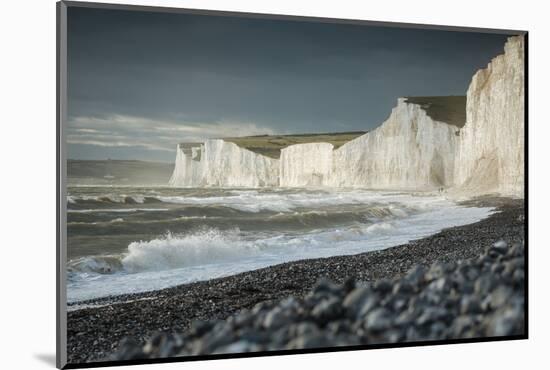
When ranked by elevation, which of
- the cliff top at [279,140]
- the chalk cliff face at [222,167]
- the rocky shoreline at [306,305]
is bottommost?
the rocky shoreline at [306,305]

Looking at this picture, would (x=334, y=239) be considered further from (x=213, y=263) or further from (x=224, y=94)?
(x=224, y=94)

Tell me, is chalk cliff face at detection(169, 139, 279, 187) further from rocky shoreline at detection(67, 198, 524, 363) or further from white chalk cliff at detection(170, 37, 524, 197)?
rocky shoreline at detection(67, 198, 524, 363)

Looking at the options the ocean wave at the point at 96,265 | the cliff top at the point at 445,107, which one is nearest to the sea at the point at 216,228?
the ocean wave at the point at 96,265

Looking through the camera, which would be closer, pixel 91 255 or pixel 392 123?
pixel 91 255

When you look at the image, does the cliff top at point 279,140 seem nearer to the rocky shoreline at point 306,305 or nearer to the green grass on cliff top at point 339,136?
the green grass on cliff top at point 339,136

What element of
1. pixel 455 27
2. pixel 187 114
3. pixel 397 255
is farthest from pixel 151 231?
pixel 455 27

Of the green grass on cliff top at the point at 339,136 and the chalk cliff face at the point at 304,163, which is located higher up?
the green grass on cliff top at the point at 339,136
